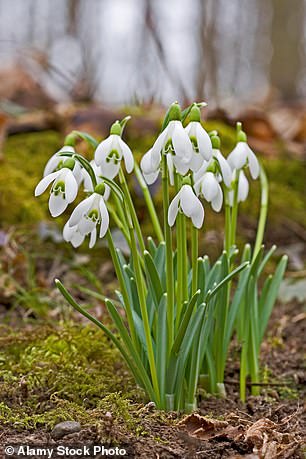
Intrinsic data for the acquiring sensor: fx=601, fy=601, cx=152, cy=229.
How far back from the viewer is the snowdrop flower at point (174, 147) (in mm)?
1224

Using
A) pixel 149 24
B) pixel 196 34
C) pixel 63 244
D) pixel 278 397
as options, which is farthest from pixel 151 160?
pixel 196 34

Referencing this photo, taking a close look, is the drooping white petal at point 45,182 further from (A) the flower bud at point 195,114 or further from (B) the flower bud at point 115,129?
(A) the flower bud at point 195,114

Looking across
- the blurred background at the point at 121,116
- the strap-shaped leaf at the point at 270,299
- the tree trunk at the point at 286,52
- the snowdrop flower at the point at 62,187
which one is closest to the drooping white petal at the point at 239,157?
the strap-shaped leaf at the point at 270,299

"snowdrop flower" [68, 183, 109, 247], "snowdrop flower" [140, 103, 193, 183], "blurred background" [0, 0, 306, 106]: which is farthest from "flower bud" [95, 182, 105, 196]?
"blurred background" [0, 0, 306, 106]

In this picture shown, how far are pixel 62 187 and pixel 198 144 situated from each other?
0.31 m

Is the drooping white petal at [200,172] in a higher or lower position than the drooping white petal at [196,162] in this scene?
lower

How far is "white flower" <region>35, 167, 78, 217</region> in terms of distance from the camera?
1286 millimetres

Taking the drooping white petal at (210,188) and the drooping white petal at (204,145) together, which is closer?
the drooping white petal at (204,145)

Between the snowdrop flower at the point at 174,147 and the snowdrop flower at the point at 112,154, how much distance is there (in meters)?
0.06

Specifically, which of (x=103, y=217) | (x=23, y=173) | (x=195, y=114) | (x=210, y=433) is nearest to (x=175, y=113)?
(x=195, y=114)

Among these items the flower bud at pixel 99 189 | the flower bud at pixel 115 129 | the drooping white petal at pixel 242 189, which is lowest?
the drooping white petal at pixel 242 189

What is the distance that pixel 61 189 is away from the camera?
1.30 metres

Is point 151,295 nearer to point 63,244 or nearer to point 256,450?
point 256,450

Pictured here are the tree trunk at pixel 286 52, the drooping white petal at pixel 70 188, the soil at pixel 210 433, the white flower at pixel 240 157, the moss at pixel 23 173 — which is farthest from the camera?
the tree trunk at pixel 286 52
